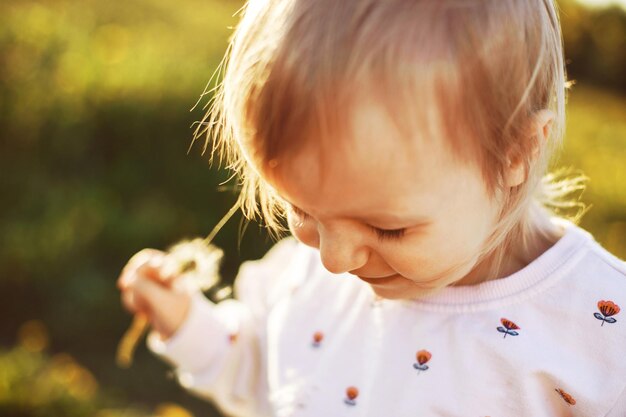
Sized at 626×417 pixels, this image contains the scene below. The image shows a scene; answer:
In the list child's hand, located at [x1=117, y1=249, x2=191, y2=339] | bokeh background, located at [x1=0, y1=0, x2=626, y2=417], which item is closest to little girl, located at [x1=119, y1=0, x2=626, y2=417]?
child's hand, located at [x1=117, y1=249, x2=191, y2=339]

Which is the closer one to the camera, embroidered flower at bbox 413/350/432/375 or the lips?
the lips

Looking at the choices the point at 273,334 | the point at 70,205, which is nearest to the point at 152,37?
the point at 70,205

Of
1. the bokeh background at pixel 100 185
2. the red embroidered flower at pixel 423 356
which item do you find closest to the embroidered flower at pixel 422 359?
the red embroidered flower at pixel 423 356

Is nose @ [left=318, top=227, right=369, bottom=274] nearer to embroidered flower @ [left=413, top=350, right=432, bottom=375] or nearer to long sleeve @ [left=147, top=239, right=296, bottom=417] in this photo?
embroidered flower @ [left=413, top=350, right=432, bottom=375]

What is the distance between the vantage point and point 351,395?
1.65m

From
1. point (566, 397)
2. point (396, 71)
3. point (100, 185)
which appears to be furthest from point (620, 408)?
point (100, 185)

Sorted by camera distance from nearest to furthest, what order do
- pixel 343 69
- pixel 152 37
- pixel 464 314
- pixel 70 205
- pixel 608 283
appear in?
pixel 343 69 → pixel 608 283 → pixel 464 314 → pixel 70 205 → pixel 152 37

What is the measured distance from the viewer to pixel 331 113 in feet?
3.75

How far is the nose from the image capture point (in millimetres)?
1295

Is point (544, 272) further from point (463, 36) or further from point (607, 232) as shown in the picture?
point (607, 232)

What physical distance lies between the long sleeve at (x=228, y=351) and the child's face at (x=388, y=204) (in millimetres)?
659

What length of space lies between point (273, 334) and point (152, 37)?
135 inches

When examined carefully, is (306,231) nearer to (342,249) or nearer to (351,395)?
(342,249)

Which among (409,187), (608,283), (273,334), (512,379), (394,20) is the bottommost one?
(273,334)
